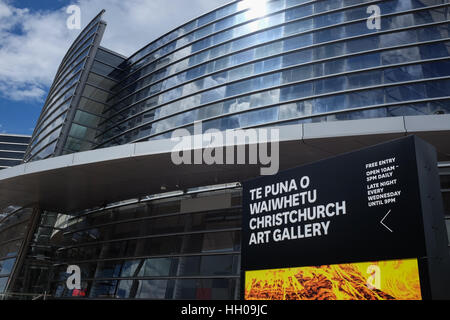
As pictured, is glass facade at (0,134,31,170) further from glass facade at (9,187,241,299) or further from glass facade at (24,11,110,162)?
glass facade at (9,187,241,299)

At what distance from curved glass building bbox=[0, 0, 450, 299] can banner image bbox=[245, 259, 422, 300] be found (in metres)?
7.47

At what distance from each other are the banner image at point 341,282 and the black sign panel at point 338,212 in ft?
0.47

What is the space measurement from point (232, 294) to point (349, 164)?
12666mm

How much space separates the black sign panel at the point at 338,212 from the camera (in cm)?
674

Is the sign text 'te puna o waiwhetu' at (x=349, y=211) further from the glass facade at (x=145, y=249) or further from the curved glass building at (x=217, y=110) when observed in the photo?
the glass facade at (x=145, y=249)

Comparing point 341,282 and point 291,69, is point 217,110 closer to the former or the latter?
point 291,69

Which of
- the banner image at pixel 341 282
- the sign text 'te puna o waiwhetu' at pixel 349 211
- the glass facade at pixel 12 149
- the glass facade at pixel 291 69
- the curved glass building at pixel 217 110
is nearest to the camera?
the banner image at pixel 341 282

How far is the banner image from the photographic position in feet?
20.9

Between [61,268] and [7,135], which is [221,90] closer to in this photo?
[61,268]

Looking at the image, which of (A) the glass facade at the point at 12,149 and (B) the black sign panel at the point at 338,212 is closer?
(B) the black sign panel at the point at 338,212

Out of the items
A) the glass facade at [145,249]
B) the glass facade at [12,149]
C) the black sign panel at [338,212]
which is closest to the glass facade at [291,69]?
the glass facade at [145,249]

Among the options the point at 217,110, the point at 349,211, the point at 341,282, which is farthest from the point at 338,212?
the point at 217,110

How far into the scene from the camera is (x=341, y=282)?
7254mm

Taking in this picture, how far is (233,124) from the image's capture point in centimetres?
2450
